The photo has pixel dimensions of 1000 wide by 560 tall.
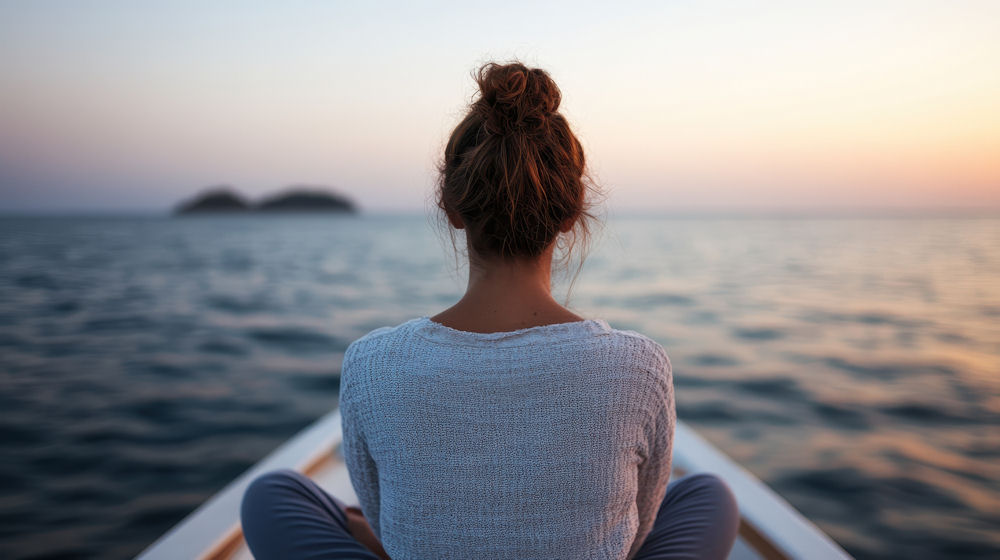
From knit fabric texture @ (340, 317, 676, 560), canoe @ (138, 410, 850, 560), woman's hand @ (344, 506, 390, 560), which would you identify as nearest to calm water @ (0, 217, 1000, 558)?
knit fabric texture @ (340, 317, 676, 560)

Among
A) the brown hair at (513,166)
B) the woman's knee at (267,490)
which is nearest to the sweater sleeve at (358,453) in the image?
the woman's knee at (267,490)

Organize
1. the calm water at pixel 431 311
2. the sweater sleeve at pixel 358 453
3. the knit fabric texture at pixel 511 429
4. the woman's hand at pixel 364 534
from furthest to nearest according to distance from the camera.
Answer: the calm water at pixel 431 311, the woman's hand at pixel 364 534, the sweater sleeve at pixel 358 453, the knit fabric texture at pixel 511 429

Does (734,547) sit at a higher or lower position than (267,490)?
lower

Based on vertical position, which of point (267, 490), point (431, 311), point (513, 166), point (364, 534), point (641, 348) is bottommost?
point (431, 311)

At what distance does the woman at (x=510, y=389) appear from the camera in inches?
34.9

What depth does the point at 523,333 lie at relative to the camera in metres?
0.94

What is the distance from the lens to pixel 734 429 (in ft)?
14.2

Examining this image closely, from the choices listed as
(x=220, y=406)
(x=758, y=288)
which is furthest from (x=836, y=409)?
(x=758, y=288)

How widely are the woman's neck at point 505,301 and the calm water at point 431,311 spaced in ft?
1.47

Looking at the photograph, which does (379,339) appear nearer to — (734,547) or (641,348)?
(641,348)

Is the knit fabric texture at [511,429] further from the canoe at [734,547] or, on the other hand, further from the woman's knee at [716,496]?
the canoe at [734,547]

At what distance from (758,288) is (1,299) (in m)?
13.1

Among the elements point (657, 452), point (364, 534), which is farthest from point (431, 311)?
point (657, 452)

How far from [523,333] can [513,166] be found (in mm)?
269
